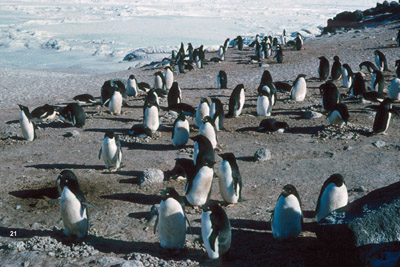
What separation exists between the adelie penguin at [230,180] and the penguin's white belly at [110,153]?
209 cm

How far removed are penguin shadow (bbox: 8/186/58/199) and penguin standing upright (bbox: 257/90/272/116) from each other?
5196 millimetres

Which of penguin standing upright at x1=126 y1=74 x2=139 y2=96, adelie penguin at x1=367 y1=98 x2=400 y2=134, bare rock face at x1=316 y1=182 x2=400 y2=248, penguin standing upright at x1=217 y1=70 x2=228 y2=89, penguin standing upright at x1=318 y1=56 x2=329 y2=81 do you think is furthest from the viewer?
penguin standing upright at x1=318 y1=56 x2=329 y2=81

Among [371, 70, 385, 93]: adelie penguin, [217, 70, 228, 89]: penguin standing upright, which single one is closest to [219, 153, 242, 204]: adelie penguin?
[371, 70, 385, 93]: adelie penguin

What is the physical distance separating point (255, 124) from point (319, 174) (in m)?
3.01

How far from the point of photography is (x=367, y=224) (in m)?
3.59

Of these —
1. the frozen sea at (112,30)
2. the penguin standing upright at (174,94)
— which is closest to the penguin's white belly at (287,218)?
the penguin standing upright at (174,94)

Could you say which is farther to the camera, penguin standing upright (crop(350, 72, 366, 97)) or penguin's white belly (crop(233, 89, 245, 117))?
penguin standing upright (crop(350, 72, 366, 97))

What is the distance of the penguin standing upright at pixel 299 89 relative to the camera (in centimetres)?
1104

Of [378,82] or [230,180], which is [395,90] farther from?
[230,180]

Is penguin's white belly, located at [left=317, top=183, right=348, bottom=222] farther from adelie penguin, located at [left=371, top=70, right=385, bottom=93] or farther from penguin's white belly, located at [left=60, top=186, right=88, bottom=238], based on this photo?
adelie penguin, located at [left=371, top=70, right=385, bottom=93]

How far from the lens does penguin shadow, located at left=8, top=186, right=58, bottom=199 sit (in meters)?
5.98

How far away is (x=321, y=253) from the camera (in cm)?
389

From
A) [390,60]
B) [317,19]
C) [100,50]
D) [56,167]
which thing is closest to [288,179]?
[56,167]

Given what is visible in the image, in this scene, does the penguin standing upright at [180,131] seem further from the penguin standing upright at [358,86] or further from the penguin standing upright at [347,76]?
the penguin standing upright at [347,76]
